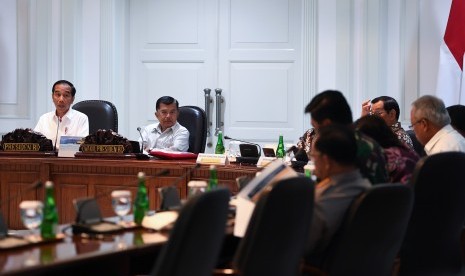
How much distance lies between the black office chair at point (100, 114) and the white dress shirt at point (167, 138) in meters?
0.27

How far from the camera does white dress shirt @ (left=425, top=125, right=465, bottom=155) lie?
3.89 meters

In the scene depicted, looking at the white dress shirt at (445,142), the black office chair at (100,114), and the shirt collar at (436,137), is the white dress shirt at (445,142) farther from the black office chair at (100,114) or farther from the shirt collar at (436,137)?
the black office chair at (100,114)

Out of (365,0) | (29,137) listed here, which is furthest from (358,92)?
(29,137)

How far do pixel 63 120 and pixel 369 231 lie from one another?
359cm

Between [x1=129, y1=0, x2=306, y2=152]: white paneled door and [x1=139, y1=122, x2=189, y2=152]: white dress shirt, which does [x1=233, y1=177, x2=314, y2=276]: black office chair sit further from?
[x1=129, y1=0, x2=306, y2=152]: white paneled door

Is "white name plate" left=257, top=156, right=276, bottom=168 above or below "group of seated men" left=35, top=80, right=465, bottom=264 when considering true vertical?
below

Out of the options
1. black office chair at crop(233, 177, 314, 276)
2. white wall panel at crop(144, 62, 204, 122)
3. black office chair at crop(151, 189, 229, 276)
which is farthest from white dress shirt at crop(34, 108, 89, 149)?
black office chair at crop(151, 189, 229, 276)

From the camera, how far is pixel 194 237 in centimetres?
202

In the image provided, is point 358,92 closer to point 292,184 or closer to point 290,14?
point 290,14

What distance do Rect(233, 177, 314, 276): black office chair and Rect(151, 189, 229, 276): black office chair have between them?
7.7 inches

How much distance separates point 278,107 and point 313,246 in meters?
4.05

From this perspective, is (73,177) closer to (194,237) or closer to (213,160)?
(213,160)

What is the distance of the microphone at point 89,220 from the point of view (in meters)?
2.59

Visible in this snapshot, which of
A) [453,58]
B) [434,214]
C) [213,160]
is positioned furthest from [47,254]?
[453,58]
